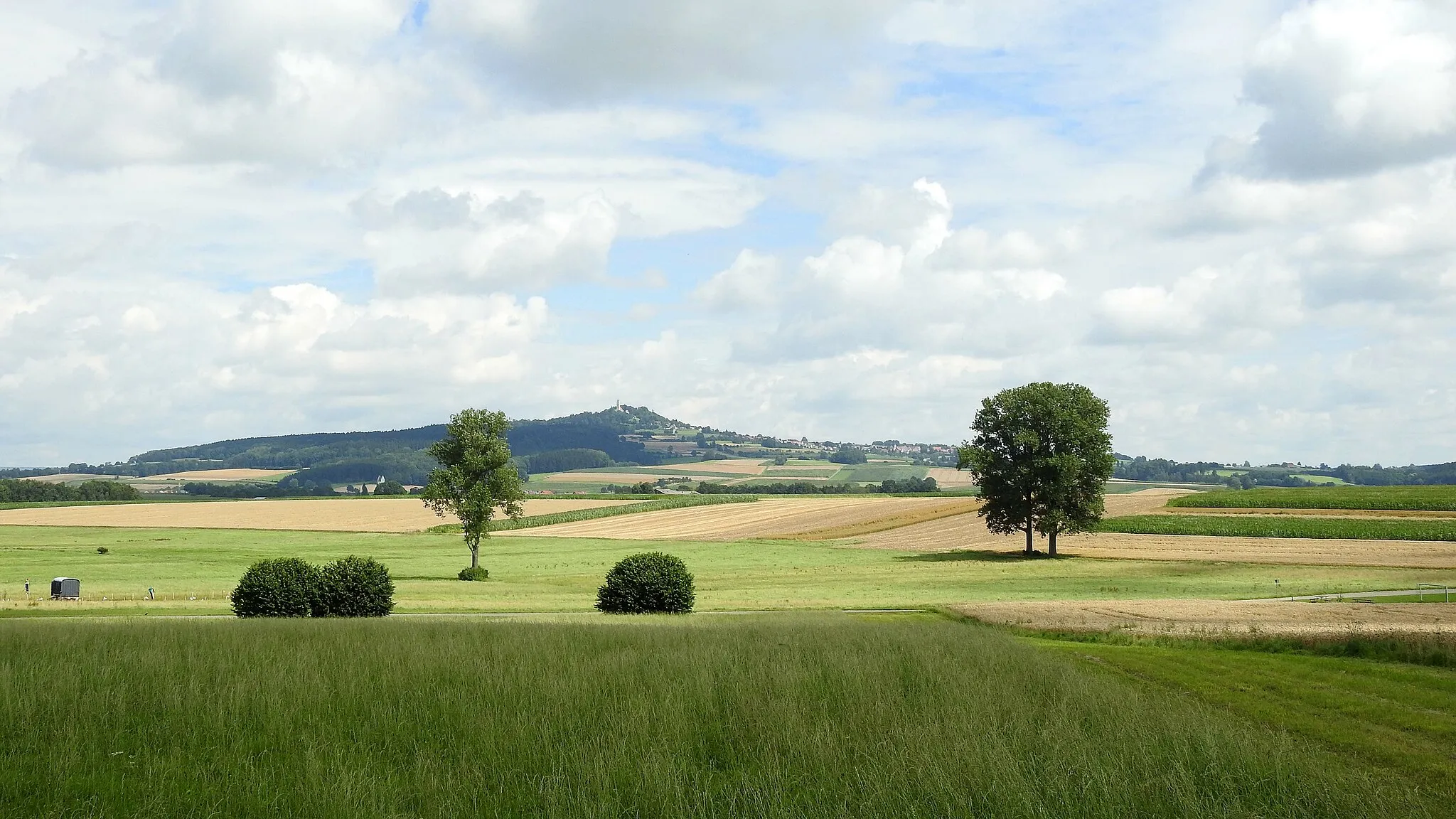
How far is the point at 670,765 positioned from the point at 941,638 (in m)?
12.7

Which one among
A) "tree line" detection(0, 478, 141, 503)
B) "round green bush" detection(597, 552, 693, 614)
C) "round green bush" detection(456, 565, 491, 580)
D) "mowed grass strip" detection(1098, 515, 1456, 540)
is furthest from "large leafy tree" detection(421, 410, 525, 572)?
"tree line" detection(0, 478, 141, 503)

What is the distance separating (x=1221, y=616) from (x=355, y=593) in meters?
33.1

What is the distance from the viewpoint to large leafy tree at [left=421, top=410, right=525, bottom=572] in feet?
228

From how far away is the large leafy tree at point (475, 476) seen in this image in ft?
228

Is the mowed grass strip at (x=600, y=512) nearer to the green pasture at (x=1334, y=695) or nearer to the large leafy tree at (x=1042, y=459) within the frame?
the large leafy tree at (x=1042, y=459)

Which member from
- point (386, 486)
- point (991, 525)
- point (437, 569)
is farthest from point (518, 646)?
point (386, 486)

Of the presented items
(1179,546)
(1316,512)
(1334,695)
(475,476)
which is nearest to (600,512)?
(475,476)

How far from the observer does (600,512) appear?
430 feet

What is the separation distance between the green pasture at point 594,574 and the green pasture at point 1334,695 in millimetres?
19550

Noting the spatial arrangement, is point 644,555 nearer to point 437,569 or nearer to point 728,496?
point 437,569

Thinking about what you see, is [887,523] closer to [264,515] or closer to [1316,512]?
[1316,512]

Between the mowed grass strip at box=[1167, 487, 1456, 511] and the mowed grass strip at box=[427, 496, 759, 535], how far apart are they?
63.6 m

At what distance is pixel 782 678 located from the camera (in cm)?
1659

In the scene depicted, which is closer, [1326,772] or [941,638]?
[1326,772]
